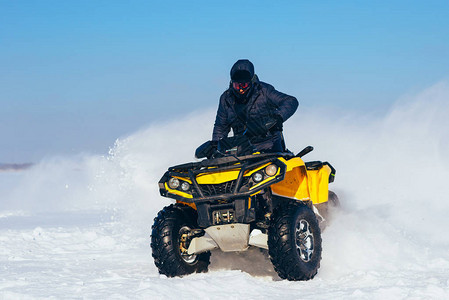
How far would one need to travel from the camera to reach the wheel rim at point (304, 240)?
6242 millimetres

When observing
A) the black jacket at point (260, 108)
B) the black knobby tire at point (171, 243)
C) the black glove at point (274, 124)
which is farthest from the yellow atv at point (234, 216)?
the black jacket at point (260, 108)

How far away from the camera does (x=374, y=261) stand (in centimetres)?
710

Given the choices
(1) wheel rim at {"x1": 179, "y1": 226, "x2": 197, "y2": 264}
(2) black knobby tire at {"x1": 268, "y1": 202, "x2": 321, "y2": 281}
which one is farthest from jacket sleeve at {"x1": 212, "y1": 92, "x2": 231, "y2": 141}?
(2) black knobby tire at {"x1": 268, "y1": 202, "x2": 321, "y2": 281}

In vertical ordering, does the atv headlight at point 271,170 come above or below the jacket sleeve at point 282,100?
below

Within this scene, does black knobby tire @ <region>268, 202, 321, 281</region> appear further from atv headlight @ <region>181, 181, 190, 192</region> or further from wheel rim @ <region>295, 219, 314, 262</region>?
atv headlight @ <region>181, 181, 190, 192</region>

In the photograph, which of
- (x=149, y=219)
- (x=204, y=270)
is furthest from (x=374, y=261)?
(x=149, y=219)

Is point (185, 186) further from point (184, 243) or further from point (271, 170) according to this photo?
point (271, 170)

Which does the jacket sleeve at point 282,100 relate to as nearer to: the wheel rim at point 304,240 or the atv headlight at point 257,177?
the atv headlight at point 257,177

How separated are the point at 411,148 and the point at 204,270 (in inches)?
443

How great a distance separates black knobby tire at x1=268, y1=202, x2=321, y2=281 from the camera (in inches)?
234

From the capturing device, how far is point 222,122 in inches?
304

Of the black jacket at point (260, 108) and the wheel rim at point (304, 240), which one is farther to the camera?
the black jacket at point (260, 108)

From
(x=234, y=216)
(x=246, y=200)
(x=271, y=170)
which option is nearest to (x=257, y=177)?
(x=271, y=170)

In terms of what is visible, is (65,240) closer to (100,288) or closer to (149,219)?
(149,219)
